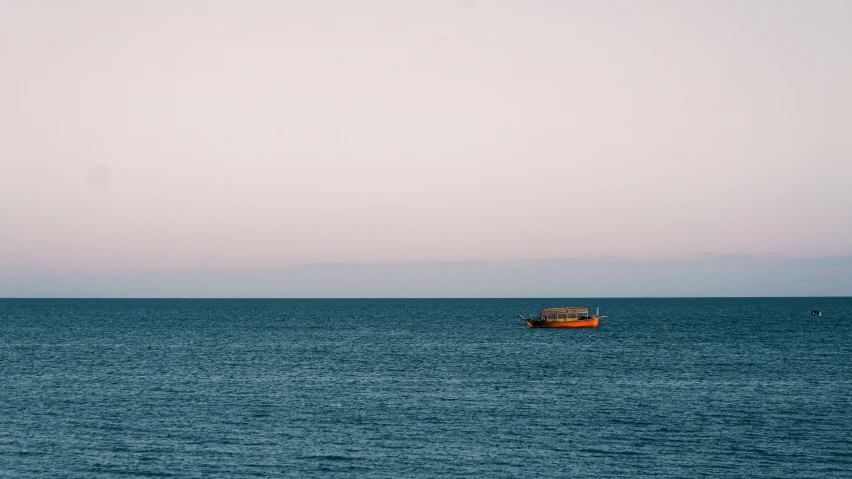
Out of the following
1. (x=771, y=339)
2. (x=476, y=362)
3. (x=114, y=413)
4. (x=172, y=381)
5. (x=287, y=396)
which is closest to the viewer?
Result: (x=114, y=413)

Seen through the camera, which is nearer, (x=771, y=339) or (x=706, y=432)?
(x=706, y=432)

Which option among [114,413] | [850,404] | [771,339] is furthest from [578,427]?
[771,339]

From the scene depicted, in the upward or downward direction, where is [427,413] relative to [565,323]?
downward

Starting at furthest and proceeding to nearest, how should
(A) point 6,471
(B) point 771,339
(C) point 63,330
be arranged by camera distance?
(C) point 63,330 → (B) point 771,339 → (A) point 6,471

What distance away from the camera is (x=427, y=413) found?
7300 cm

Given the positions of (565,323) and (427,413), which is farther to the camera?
(565,323)

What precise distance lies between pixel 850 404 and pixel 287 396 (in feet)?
184

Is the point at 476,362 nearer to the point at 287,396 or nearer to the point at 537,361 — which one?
the point at 537,361

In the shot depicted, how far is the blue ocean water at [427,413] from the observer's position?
185 ft

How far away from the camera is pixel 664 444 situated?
2419 inches

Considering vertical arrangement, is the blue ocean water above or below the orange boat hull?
below

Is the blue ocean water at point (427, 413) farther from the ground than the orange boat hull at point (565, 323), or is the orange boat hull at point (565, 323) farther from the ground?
the orange boat hull at point (565, 323)

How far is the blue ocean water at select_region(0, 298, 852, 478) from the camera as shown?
56344 millimetres

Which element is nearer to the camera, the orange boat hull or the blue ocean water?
the blue ocean water
